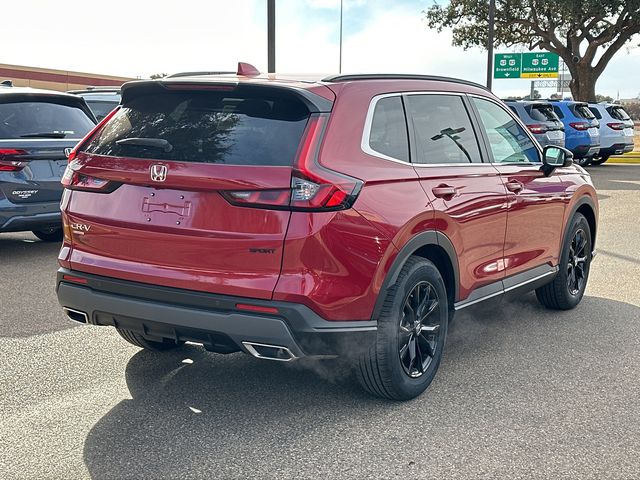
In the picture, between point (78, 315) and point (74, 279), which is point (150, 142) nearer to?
point (74, 279)

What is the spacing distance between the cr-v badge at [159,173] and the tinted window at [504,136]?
2.30 m

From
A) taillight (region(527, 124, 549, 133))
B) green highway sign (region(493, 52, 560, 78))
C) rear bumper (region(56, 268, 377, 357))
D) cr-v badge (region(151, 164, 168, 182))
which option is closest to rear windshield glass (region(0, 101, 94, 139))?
rear bumper (region(56, 268, 377, 357))

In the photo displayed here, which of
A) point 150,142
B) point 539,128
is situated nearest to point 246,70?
point 150,142

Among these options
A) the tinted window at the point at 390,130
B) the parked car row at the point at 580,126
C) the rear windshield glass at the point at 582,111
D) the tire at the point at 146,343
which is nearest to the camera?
the tinted window at the point at 390,130

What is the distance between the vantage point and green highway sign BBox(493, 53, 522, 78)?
1658 inches

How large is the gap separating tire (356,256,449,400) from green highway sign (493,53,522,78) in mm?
39611

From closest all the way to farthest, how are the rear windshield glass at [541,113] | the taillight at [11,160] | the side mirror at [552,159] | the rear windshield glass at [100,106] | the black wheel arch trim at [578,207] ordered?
the side mirror at [552,159] → the black wheel arch trim at [578,207] → the taillight at [11,160] → the rear windshield glass at [100,106] → the rear windshield glass at [541,113]

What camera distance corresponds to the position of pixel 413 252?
164 inches

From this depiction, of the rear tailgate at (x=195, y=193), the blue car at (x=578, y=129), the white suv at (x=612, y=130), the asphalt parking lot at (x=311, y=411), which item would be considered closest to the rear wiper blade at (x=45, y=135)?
the asphalt parking lot at (x=311, y=411)

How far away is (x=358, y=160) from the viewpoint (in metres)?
3.82

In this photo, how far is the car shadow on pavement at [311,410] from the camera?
3.52 m

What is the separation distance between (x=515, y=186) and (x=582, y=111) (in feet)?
56.7

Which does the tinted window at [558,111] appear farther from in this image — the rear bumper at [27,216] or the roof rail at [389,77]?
the roof rail at [389,77]

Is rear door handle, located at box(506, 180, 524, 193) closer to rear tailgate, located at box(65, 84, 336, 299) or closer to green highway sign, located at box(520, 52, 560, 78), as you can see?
rear tailgate, located at box(65, 84, 336, 299)
